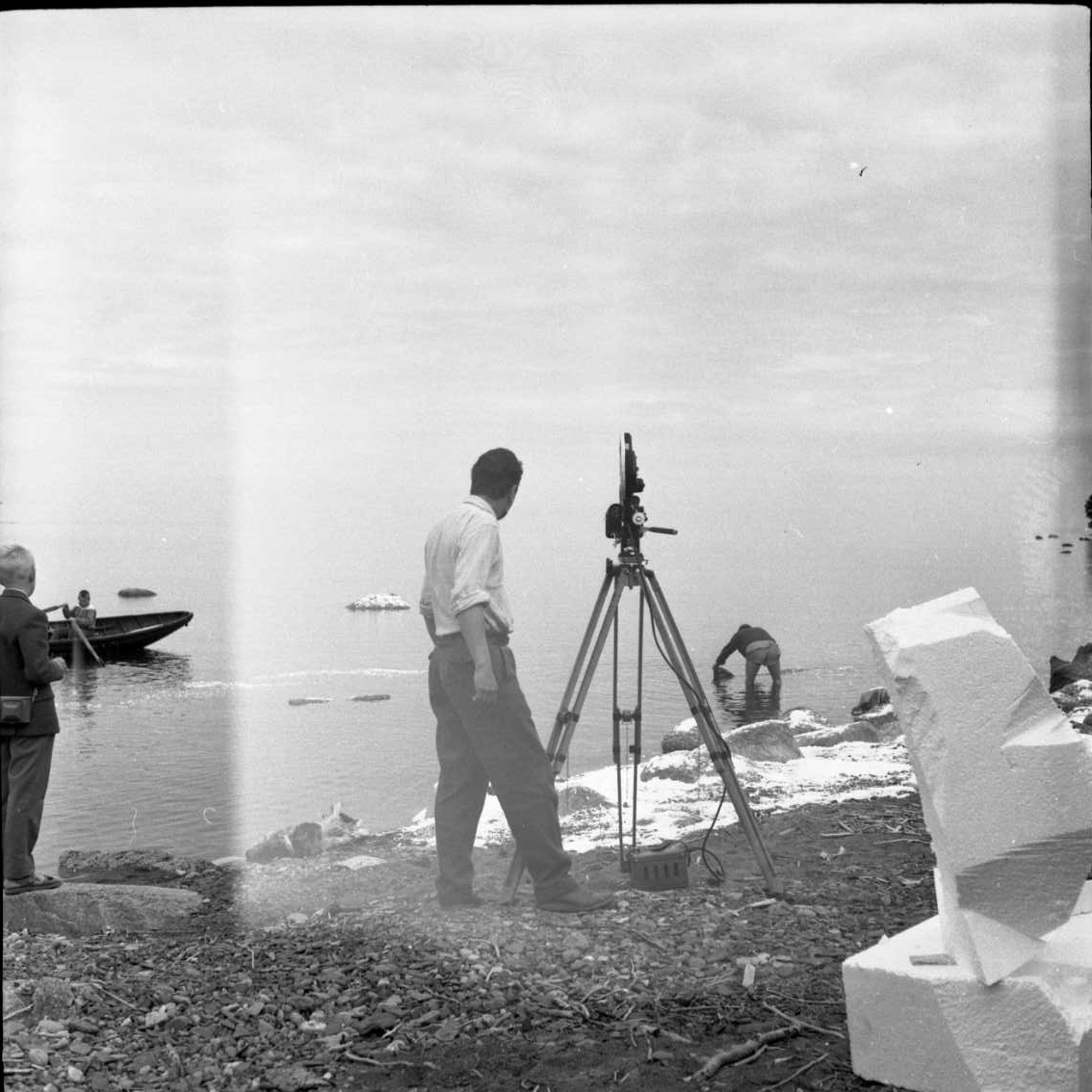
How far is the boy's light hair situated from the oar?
22.6ft

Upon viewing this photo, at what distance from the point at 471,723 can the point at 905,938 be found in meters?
2.07

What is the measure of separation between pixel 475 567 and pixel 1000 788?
7.38 feet

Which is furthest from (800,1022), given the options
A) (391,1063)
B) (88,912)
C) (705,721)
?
(88,912)

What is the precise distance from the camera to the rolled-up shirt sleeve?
16.0ft

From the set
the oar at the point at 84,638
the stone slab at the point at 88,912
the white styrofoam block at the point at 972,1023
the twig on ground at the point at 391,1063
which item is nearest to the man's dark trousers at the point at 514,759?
the twig on ground at the point at 391,1063

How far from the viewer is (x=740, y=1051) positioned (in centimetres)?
369

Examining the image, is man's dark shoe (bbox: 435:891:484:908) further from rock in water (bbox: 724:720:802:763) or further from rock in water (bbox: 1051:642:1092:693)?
rock in water (bbox: 1051:642:1092:693)

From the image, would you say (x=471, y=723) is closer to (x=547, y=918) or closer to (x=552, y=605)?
(x=547, y=918)

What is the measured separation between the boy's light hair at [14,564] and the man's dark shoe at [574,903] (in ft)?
9.05

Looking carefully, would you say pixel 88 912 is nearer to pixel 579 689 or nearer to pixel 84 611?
pixel 579 689

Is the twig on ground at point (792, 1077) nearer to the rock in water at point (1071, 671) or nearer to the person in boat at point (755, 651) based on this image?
the rock in water at point (1071, 671)

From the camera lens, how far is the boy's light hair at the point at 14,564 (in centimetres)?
548

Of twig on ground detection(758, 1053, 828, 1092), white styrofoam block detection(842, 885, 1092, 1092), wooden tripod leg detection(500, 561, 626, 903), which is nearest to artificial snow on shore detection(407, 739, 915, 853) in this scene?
wooden tripod leg detection(500, 561, 626, 903)

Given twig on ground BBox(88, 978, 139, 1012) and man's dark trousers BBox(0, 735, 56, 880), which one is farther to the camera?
man's dark trousers BBox(0, 735, 56, 880)
